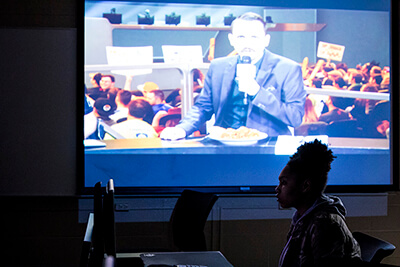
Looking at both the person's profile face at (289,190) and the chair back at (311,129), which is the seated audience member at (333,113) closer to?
the chair back at (311,129)

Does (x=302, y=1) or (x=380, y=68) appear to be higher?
(x=302, y=1)

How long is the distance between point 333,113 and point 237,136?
894 mm

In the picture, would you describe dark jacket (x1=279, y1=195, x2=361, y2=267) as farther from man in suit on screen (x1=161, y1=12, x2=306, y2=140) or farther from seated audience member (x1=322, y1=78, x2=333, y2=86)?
seated audience member (x1=322, y1=78, x2=333, y2=86)

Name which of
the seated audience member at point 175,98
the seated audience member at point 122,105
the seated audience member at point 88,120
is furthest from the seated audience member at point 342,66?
the seated audience member at point 88,120

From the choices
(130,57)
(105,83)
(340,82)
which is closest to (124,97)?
(105,83)

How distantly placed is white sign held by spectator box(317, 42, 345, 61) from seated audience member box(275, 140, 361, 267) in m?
2.68

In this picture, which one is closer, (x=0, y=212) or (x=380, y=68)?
(x=0, y=212)

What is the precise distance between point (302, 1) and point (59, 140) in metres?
2.44

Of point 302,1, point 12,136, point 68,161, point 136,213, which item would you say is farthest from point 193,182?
point 302,1

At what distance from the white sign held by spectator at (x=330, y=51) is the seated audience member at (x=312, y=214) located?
2681 mm

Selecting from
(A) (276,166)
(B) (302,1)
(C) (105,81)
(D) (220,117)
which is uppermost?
(B) (302,1)

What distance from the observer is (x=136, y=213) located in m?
4.37

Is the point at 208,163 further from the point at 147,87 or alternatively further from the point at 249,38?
the point at 249,38

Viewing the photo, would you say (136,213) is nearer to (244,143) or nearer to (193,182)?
(193,182)
